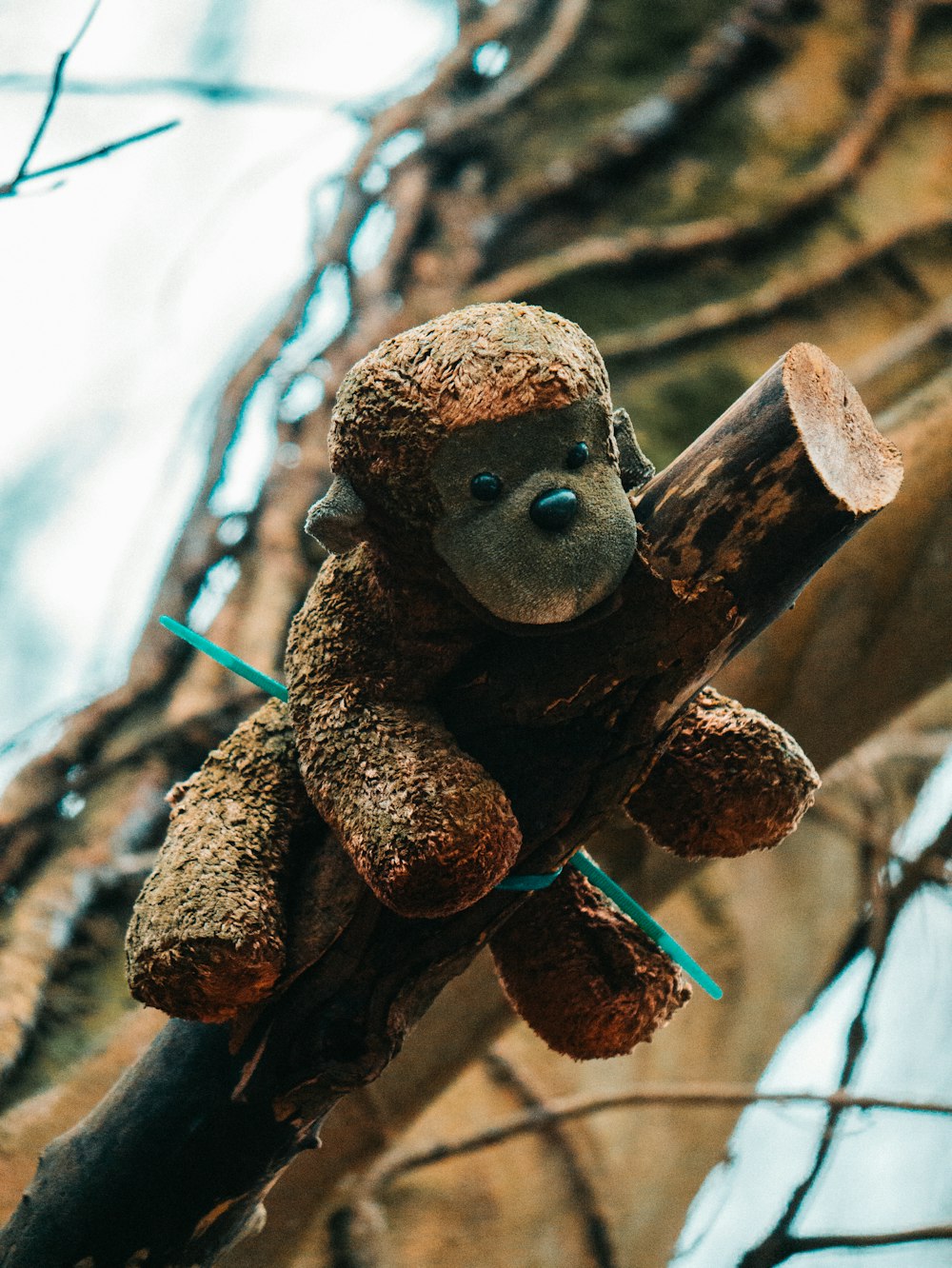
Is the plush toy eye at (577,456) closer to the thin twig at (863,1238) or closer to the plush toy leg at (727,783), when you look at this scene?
the plush toy leg at (727,783)

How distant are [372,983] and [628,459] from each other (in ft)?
1.09

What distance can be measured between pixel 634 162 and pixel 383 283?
0.49 metres

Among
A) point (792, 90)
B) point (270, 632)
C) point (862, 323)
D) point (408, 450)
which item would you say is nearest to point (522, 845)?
point (408, 450)

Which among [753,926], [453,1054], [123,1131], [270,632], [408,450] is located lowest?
[753,926]

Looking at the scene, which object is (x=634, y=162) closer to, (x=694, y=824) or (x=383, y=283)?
(x=383, y=283)

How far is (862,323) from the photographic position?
1.79m

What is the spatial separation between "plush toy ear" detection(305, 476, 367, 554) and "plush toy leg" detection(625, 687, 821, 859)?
0.73 feet

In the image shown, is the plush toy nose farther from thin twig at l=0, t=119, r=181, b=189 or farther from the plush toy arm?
thin twig at l=0, t=119, r=181, b=189

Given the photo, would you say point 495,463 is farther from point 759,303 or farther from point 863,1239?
point 759,303

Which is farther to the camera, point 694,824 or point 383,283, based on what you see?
point 383,283

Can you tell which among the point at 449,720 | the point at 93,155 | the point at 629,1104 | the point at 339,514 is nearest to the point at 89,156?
the point at 93,155

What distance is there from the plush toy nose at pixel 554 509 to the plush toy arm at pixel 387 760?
12cm

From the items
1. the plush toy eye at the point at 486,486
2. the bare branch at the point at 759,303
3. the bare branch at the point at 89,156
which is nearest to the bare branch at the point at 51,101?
the bare branch at the point at 89,156

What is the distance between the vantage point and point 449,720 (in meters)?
0.71
